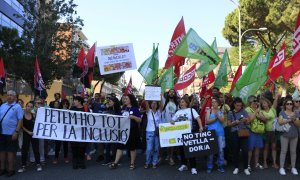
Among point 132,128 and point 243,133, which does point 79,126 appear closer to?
point 132,128

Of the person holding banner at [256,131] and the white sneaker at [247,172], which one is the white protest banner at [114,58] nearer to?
the person holding banner at [256,131]

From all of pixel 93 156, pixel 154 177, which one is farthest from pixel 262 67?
pixel 93 156

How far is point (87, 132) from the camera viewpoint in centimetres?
899

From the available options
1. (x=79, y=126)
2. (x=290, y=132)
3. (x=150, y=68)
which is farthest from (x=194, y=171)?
(x=150, y=68)

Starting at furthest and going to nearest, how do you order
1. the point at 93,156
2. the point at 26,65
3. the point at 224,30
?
the point at 224,30 < the point at 26,65 < the point at 93,156

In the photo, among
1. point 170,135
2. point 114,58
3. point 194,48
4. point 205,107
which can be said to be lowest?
point 170,135

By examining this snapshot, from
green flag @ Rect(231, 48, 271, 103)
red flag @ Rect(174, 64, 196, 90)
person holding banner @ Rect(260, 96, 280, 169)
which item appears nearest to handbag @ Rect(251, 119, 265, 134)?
person holding banner @ Rect(260, 96, 280, 169)

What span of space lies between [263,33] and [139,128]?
74.7ft

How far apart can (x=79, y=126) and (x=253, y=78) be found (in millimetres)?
4519

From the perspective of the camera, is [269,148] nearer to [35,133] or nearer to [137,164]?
[137,164]

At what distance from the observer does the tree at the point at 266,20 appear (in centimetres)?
2431

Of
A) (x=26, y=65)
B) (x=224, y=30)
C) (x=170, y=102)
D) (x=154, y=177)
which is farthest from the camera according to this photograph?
(x=224, y=30)

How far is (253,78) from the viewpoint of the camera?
31.7 ft

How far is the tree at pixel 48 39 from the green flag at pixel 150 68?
11821mm
